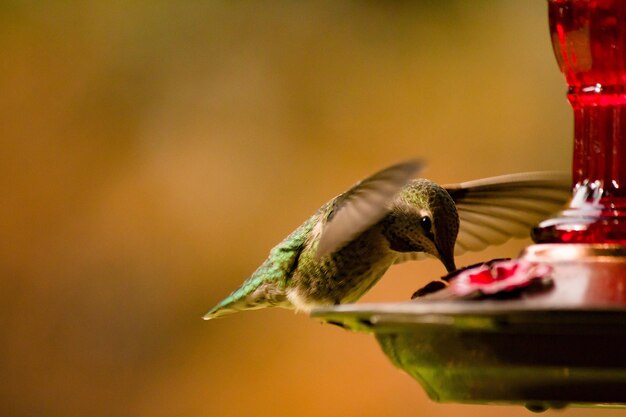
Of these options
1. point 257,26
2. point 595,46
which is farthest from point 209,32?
point 595,46

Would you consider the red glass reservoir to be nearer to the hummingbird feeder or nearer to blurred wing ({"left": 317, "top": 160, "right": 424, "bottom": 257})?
the hummingbird feeder

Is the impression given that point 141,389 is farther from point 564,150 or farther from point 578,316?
point 578,316

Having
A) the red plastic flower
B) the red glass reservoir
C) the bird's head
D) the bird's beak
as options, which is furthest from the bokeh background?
the red plastic flower

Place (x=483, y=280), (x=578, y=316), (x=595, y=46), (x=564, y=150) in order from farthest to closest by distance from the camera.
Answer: (x=564, y=150), (x=595, y=46), (x=483, y=280), (x=578, y=316)

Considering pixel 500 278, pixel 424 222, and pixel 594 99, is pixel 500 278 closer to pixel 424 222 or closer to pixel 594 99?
pixel 594 99

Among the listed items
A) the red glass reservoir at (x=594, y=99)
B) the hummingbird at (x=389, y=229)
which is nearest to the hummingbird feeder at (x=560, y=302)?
the red glass reservoir at (x=594, y=99)
